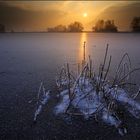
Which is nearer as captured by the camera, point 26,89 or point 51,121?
point 51,121

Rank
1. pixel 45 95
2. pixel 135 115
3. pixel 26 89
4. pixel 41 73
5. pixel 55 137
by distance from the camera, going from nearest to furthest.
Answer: pixel 55 137
pixel 135 115
pixel 45 95
pixel 26 89
pixel 41 73

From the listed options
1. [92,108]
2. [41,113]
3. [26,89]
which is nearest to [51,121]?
[41,113]

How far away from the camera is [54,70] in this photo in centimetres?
272

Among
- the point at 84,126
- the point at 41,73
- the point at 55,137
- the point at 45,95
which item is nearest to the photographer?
the point at 55,137

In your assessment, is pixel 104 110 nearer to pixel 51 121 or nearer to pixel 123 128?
pixel 123 128

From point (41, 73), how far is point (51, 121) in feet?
3.86

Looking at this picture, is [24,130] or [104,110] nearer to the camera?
[24,130]

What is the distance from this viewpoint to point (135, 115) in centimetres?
150

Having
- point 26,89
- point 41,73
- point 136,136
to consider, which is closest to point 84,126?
point 136,136

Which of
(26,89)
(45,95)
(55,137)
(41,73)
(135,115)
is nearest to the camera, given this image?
(55,137)

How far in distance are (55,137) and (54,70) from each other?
1489mm

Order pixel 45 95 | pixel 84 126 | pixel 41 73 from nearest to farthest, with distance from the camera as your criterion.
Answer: pixel 84 126 < pixel 45 95 < pixel 41 73

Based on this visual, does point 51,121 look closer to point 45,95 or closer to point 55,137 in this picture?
point 55,137

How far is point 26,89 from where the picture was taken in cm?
199
